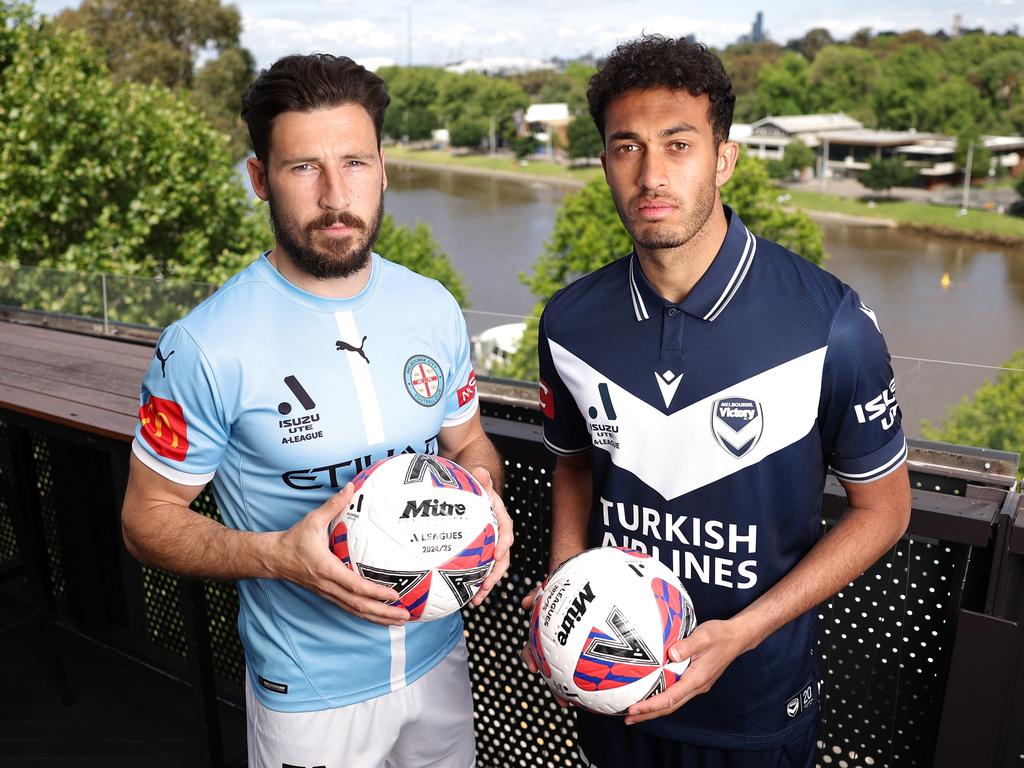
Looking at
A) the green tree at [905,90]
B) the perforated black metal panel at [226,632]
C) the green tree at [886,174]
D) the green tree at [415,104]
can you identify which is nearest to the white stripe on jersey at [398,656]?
the perforated black metal panel at [226,632]

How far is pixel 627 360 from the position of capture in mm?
2250

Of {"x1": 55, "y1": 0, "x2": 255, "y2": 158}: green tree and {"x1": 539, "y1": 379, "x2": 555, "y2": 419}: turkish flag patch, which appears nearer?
{"x1": 539, "y1": 379, "x2": 555, "y2": 419}: turkish flag patch

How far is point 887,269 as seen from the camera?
59625 mm

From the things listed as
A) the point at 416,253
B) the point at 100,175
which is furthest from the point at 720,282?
the point at 416,253

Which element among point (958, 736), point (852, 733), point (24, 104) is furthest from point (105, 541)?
point (24, 104)

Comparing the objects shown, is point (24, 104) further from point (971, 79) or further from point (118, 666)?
point (971, 79)

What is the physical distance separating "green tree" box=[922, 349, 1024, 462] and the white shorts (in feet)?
5.16

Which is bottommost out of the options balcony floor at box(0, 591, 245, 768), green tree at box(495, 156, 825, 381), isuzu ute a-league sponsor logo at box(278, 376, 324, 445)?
green tree at box(495, 156, 825, 381)

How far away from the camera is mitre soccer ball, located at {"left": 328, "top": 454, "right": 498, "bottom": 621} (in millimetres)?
2078

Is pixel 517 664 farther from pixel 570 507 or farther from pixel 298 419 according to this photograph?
pixel 298 419

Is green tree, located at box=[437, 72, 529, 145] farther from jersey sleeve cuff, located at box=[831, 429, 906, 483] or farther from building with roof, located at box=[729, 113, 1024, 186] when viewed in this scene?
jersey sleeve cuff, located at box=[831, 429, 906, 483]

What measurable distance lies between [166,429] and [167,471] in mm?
98

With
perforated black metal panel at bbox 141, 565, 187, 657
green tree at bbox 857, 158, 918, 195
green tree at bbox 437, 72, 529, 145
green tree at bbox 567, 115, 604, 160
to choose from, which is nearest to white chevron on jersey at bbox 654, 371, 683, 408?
perforated black metal panel at bbox 141, 565, 187, 657

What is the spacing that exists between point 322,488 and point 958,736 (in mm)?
1656
